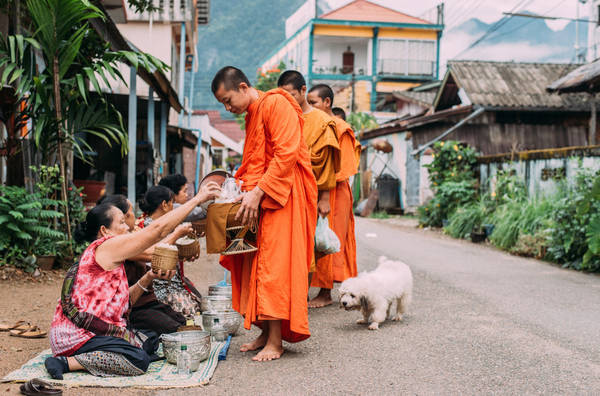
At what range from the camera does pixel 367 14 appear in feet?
137

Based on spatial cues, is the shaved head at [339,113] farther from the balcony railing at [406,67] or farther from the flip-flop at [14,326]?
the balcony railing at [406,67]

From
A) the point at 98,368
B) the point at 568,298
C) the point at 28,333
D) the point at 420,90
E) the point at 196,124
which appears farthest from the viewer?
the point at 420,90

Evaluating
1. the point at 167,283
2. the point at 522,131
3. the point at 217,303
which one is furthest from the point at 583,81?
the point at 167,283

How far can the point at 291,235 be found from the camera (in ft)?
13.3

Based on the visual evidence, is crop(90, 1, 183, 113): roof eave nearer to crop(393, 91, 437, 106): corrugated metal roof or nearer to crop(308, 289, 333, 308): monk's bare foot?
crop(308, 289, 333, 308): monk's bare foot

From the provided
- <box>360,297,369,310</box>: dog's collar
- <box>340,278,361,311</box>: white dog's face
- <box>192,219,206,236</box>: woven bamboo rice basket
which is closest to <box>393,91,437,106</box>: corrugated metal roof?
<box>360,297,369,310</box>: dog's collar

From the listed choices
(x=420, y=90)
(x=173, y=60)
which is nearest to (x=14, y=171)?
(x=173, y=60)

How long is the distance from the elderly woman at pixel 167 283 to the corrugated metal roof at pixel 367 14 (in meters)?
36.6

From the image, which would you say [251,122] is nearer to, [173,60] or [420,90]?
[173,60]

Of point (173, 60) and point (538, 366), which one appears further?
point (173, 60)

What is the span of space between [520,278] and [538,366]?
4277mm

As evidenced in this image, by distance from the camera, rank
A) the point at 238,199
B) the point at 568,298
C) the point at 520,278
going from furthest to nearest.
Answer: the point at 520,278
the point at 568,298
the point at 238,199

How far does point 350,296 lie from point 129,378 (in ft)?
6.52

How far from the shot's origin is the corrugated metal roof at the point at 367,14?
4061 centimetres
